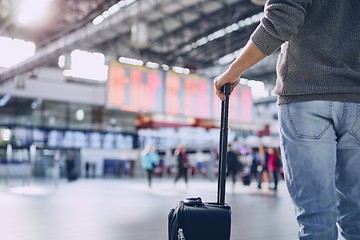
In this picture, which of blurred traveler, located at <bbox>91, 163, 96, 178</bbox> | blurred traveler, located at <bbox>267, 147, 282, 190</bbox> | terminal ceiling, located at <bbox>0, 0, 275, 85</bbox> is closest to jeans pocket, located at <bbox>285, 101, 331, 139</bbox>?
blurred traveler, located at <bbox>267, 147, 282, 190</bbox>

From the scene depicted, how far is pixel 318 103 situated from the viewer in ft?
4.58

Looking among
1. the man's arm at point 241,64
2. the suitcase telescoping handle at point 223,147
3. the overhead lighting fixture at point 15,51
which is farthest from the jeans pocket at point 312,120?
the overhead lighting fixture at point 15,51

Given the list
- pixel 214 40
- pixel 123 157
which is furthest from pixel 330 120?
pixel 123 157

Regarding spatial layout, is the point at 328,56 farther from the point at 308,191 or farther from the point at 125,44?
the point at 125,44

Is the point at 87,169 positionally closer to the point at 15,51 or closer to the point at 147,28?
the point at 15,51

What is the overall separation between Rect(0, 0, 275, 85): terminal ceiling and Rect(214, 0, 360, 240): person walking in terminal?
12.9 metres

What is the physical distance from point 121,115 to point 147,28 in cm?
1218

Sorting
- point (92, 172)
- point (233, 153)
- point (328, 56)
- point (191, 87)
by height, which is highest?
point (191, 87)

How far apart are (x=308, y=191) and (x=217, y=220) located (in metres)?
0.36

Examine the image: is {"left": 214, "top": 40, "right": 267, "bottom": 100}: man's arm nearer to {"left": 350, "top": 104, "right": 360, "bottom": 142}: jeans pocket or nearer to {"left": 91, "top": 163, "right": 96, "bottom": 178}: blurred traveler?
{"left": 350, "top": 104, "right": 360, "bottom": 142}: jeans pocket

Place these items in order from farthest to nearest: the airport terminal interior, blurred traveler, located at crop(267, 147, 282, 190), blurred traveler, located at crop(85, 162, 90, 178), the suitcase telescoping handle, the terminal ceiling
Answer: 1. blurred traveler, located at crop(85, 162, 90, 178)
2. the terminal ceiling
3. blurred traveler, located at crop(267, 147, 282, 190)
4. the airport terminal interior
5. the suitcase telescoping handle

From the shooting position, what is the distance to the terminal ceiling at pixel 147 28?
15438mm

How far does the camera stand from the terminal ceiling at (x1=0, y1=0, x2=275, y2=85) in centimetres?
1544

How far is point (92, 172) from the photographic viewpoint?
74.9ft
